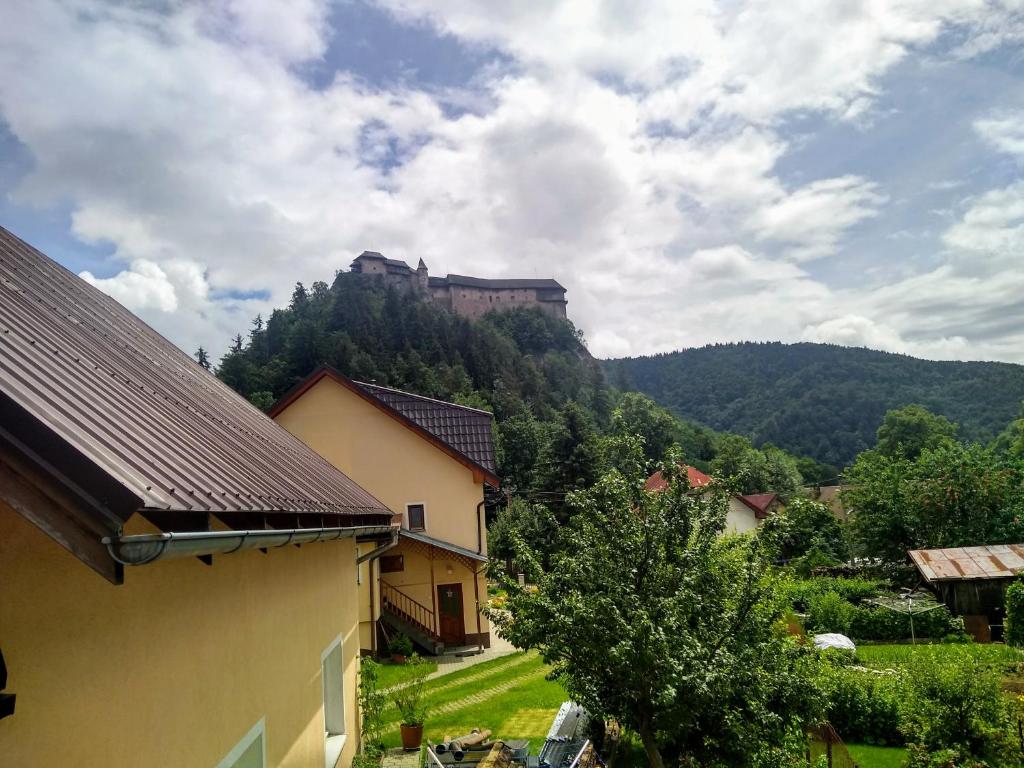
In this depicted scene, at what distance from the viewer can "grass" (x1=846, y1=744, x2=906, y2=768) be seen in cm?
1195

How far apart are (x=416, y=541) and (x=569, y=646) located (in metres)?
14.5

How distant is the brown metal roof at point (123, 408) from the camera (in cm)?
257

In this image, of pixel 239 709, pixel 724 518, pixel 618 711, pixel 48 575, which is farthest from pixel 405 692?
pixel 48 575

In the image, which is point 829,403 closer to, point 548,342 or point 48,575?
point 548,342

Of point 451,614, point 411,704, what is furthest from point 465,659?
point 411,704

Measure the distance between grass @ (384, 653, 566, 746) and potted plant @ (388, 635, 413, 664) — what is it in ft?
6.32

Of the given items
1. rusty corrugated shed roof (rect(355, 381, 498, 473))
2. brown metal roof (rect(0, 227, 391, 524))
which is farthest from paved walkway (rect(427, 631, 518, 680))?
brown metal roof (rect(0, 227, 391, 524))

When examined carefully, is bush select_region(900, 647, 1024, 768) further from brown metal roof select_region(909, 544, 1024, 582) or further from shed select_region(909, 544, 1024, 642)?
brown metal roof select_region(909, 544, 1024, 582)

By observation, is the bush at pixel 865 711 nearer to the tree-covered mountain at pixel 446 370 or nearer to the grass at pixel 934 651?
the grass at pixel 934 651

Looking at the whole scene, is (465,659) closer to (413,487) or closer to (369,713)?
(413,487)

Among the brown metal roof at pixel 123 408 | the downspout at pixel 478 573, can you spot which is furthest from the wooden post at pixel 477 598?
the brown metal roof at pixel 123 408

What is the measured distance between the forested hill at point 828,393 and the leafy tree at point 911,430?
1541 cm

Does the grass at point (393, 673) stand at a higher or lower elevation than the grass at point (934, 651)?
higher

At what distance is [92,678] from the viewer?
259 centimetres
